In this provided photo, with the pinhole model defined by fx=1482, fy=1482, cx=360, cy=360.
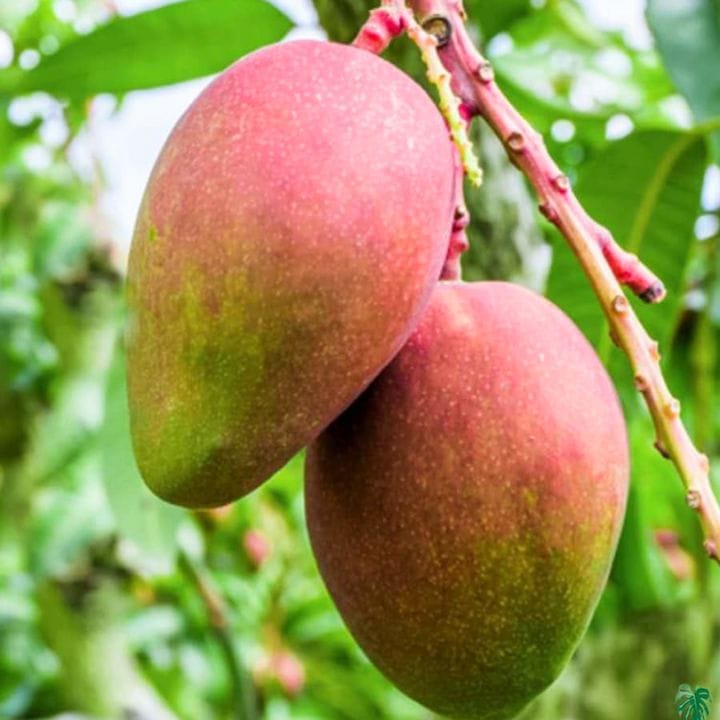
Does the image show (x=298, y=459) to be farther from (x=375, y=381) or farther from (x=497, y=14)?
(x=375, y=381)

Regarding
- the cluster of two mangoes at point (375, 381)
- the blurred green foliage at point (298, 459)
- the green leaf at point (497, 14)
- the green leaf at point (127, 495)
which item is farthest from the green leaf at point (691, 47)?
the green leaf at point (127, 495)

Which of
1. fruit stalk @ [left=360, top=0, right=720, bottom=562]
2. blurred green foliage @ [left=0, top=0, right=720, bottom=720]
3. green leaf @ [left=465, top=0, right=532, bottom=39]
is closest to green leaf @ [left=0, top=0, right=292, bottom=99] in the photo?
blurred green foliage @ [left=0, top=0, right=720, bottom=720]

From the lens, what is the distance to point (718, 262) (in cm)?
133

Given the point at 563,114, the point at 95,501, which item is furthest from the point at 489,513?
the point at 95,501

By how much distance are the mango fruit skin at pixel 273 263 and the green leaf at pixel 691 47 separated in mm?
454

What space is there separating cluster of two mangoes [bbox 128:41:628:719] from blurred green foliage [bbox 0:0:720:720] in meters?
0.37

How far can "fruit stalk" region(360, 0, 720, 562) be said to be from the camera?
1.92ft

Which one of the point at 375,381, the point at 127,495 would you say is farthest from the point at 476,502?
the point at 127,495

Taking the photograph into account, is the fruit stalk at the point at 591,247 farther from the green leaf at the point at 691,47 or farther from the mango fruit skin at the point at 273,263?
the green leaf at the point at 691,47

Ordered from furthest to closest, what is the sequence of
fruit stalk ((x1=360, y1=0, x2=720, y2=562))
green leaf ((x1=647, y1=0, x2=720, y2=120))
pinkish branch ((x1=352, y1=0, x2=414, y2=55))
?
green leaf ((x1=647, y1=0, x2=720, y2=120))
pinkish branch ((x1=352, y1=0, x2=414, y2=55))
fruit stalk ((x1=360, y1=0, x2=720, y2=562))

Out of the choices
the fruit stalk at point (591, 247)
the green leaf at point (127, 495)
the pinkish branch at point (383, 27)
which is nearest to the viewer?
the fruit stalk at point (591, 247)

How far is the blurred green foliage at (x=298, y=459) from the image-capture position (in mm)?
1075

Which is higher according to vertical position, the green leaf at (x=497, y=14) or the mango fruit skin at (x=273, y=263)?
the mango fruit skin at (x=273, y=263)

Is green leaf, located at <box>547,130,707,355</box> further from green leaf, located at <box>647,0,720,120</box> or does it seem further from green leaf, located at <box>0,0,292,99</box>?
green leaf, located at <box>0,0,292,99</box>
